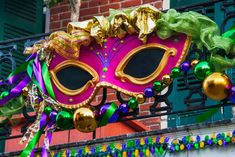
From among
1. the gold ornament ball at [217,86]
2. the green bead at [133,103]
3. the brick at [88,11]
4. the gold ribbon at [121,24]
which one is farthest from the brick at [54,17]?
the gold ornament ball at [217,86]

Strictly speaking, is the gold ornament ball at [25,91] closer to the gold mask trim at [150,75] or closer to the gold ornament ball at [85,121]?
the gold ornament ball at [85,121]

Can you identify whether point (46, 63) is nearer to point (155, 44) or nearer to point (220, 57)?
point (155, 44)

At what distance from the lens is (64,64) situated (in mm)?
12062

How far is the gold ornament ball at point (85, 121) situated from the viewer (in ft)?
37.8

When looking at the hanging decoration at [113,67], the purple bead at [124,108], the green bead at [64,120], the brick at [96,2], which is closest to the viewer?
the hanging decoration at [113,67]

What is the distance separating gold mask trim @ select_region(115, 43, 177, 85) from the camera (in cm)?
1149

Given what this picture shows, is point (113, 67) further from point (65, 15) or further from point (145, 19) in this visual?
point (65, 15)

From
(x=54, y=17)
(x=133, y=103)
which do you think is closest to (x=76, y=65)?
(x=133, y=103)

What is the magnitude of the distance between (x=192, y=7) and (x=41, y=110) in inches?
73.5

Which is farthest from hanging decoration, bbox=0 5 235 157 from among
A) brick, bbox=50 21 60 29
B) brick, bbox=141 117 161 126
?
brick, bbox=50 21 60 29

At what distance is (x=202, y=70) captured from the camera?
1113cm

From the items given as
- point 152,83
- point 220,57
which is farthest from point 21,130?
point 220,57

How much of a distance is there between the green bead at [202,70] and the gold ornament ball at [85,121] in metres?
1.15

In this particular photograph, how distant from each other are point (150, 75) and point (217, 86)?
0.86 meters
